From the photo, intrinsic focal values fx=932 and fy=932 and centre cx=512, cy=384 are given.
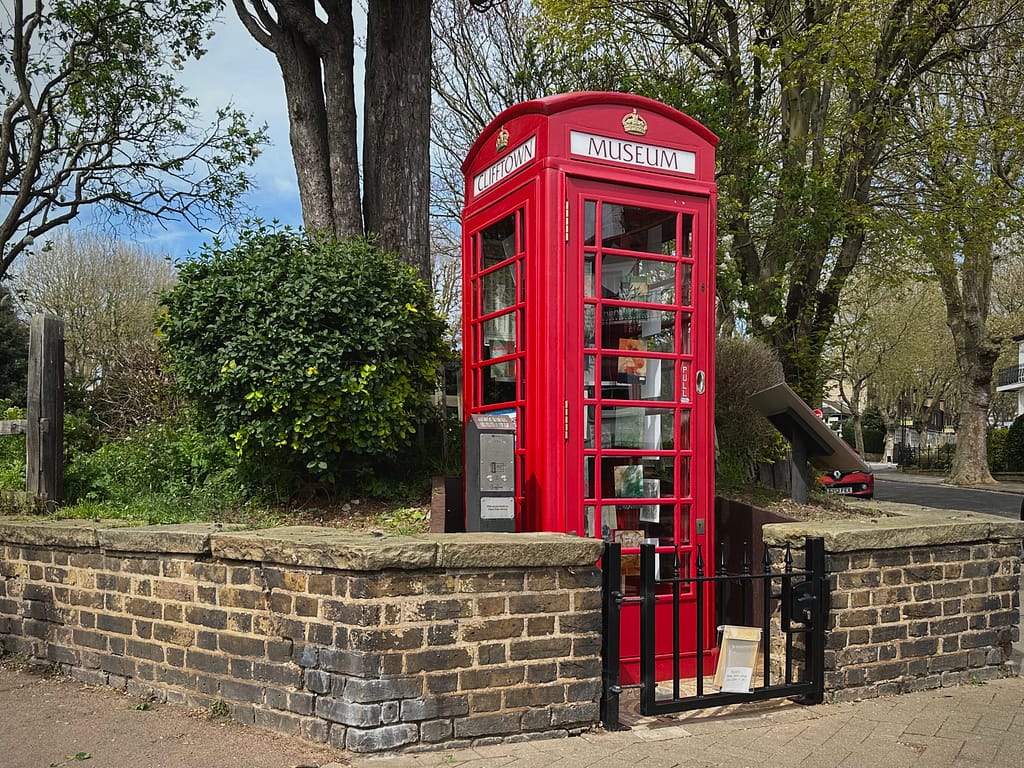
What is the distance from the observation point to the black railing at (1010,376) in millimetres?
53862

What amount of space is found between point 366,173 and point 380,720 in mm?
5454

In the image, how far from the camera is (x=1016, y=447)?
35.1 meters

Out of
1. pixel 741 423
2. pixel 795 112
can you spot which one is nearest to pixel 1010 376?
pixel 795 112

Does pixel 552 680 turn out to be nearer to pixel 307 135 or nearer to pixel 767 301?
pixel 307 135

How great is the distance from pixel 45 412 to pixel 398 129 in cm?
380

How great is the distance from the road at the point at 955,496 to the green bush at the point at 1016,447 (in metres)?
3.89

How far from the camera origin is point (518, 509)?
5.80 meters

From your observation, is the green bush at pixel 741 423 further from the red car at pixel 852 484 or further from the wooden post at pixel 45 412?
the red car at pixel 852 484

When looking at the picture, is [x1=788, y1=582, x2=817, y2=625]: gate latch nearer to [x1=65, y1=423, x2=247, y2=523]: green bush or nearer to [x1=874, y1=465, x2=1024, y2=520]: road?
[x1=65, y1=423, x2=247, y2=523]: green bush

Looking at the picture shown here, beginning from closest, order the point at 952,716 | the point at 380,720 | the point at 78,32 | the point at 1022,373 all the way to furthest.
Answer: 1. the point at 380,720
2. the point at 952,716
3. the point at 78,32
4. the point at 1022,373

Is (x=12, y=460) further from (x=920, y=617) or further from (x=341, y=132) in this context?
(x=920, y=617)

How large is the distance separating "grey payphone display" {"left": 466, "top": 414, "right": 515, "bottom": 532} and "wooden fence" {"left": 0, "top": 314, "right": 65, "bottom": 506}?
383 cm

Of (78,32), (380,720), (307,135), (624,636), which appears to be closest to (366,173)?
(307,135)

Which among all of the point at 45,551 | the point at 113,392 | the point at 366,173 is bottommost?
the point at 45,551
